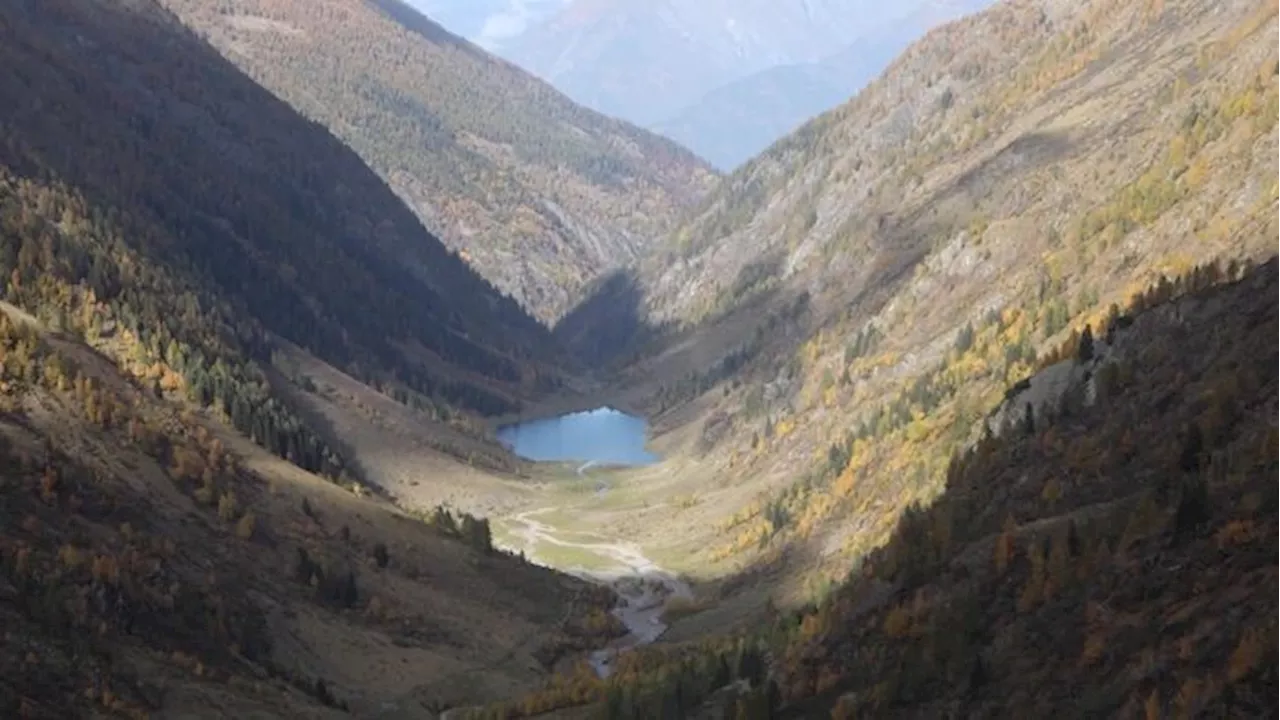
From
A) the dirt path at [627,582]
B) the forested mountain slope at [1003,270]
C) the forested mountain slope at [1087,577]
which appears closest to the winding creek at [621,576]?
the dirt path at [627,582]

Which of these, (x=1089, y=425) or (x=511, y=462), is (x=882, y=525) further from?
(x=511, y=462)

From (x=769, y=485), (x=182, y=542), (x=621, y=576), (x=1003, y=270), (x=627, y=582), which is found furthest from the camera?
(x=769, y=485)

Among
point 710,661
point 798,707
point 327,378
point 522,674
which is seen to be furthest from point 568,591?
point 327,378

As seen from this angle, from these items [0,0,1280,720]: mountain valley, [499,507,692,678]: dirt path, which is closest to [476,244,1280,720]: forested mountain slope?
[0,0,1280,720]: mountain valley

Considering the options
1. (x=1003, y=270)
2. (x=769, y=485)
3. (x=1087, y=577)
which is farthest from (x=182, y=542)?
(x=1003, y=270)

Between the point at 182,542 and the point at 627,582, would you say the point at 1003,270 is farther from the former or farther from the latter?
the point at 182,542

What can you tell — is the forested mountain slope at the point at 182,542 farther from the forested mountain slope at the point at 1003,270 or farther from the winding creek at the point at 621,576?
the forested mountain slope at the point at 1003,270

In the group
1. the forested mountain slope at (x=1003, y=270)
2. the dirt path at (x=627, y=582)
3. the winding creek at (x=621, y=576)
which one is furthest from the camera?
the winding creek at (x=621, y=576)

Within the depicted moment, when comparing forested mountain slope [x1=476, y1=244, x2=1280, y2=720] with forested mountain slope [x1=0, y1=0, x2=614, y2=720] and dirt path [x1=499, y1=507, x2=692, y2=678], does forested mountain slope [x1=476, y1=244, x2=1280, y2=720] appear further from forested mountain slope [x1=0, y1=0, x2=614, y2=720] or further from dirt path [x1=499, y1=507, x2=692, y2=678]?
dirt path [x1=499, y1=507, x2=692, y2=678]

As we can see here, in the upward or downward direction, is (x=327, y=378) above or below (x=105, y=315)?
above

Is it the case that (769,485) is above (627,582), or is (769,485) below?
above

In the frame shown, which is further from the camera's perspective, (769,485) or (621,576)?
(769,485)
